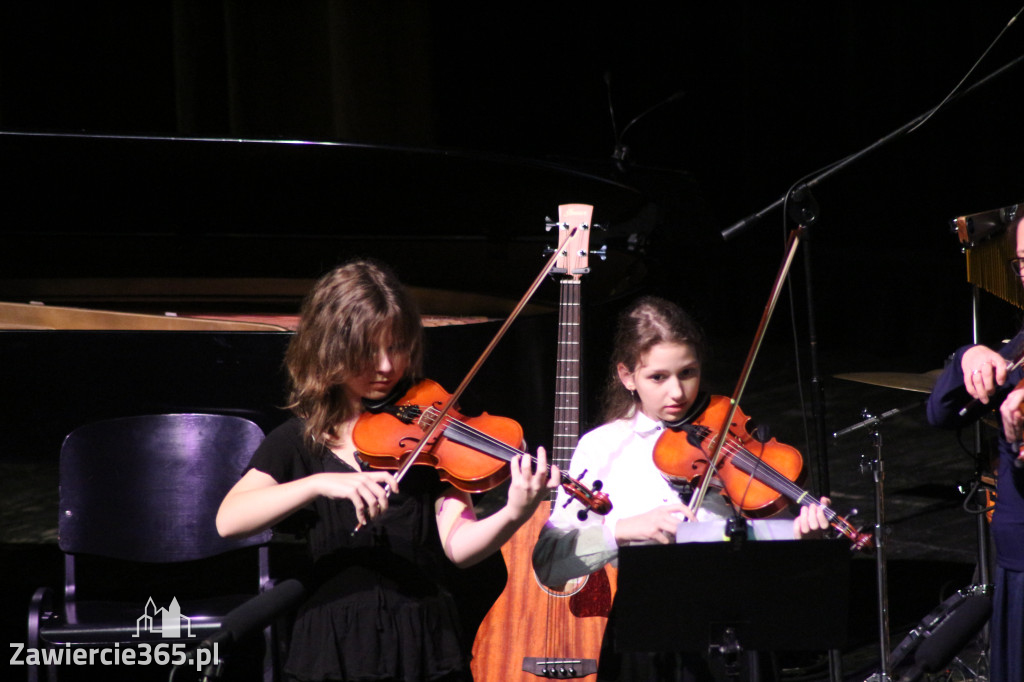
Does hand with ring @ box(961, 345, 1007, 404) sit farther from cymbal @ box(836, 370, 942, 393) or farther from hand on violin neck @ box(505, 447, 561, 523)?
cymbal @ box(836, 370, 942, 393)

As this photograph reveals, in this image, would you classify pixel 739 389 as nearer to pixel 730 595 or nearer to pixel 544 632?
pixel 730 595

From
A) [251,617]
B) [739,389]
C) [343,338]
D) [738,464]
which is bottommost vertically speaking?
[251,617]

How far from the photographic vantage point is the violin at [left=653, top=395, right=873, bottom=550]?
2.28 meters

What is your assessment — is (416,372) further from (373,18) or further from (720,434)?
(373,18)

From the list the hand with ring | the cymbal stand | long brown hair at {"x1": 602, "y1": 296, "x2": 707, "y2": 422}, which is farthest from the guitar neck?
the hand with ring

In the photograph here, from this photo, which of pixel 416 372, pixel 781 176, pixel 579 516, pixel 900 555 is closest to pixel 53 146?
pixel 416 372

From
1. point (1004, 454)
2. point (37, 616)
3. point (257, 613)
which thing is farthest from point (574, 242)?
point (37, 616)

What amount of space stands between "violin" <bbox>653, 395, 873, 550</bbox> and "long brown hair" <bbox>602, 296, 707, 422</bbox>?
0.21 meters

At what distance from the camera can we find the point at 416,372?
7.88 ft

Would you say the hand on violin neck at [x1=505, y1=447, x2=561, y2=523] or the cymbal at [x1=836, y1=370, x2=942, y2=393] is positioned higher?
the cymbal at [x1=836, y1=370, x2=942, y2=393]

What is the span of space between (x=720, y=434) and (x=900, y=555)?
74.6 inches

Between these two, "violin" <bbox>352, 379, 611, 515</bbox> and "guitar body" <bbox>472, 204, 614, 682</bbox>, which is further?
"guitar body" <bbox>472, 204, 614, 682</bbox>

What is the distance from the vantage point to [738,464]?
2.31 meters

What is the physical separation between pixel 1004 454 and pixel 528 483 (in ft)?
3.13
